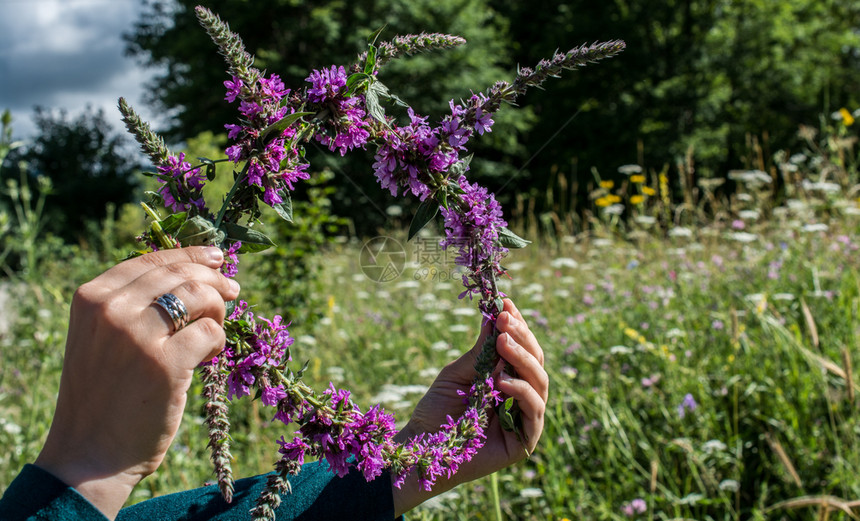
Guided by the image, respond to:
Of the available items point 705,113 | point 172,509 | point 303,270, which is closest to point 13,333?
point 303,270

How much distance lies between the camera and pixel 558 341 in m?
3.73

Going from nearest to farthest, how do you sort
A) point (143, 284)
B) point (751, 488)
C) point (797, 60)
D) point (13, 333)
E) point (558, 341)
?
1. point (143, 284)
2. point (751, 488)
3. point (558, 341)
4. point (13, 333)
5. point (797, 60)

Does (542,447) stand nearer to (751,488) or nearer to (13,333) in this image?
(751,488)

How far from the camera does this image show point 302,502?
4.05 ft

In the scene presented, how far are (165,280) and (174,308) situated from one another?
0.13 ft

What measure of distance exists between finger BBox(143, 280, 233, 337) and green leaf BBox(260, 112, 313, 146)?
254 millimetres

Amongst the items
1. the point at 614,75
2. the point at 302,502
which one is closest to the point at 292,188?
the point at 302,502

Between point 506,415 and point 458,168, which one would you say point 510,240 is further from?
point 506,415

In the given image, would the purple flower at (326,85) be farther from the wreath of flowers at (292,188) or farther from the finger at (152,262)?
the finger at (152,262)

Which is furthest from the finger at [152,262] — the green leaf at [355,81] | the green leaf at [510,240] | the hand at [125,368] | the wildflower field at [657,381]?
the wildflower field at [657,381]

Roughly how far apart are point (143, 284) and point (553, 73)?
2.30 feet

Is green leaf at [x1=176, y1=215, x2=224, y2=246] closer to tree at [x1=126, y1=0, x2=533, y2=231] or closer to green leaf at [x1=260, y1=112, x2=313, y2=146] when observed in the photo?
green leaf at [x1=260, y1=112, x2=313, y2=146]

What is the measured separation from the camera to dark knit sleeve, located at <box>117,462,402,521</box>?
1.20 metres

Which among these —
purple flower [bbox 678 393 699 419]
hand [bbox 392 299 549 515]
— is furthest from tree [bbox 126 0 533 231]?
hand [bbox 392 299 549 515]
